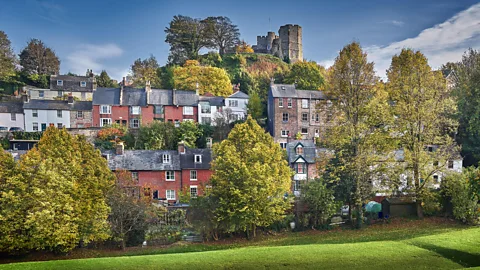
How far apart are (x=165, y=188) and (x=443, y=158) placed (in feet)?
90.4

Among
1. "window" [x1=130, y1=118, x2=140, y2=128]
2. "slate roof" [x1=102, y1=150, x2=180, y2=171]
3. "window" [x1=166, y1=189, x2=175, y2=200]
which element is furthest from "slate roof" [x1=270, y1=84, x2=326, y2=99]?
"window" [x1=166, y1=189, x2=175, y2=200]

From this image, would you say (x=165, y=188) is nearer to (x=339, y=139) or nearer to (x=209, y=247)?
(x=209, y=247)

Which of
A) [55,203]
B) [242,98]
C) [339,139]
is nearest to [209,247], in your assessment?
[55,203]

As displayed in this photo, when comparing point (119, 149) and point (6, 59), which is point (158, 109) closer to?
point (119, 149)

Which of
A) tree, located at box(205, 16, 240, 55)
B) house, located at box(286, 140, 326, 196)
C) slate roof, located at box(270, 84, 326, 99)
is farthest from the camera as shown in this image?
tree, located at box(205, 16, 240, 55)

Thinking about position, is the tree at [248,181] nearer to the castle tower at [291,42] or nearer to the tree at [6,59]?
the tree at [6,59]

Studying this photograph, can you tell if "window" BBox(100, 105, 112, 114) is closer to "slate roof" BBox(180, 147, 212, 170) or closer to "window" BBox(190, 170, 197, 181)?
"slate roof" BBox(180, 147, 212, 170)

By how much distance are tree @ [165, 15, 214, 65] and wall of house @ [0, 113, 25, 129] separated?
37.7 m

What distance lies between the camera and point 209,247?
24609 mm

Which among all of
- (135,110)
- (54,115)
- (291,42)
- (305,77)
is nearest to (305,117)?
(305,77)

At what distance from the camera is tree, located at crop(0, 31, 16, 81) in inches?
2494

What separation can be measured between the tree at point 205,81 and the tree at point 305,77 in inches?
482

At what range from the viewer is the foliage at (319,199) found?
89.5 ft

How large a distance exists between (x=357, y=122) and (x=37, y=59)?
7157 cm
